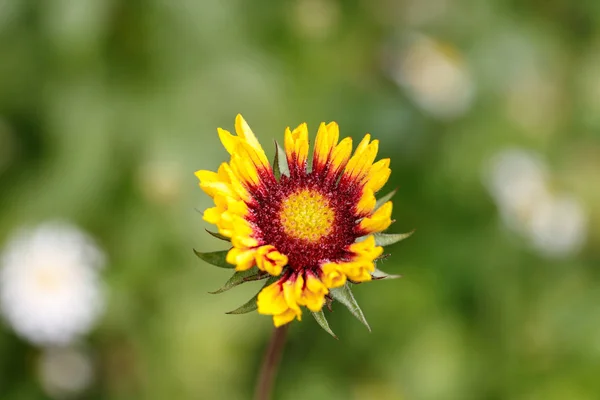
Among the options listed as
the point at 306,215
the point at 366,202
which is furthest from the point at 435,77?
the point at 366,202

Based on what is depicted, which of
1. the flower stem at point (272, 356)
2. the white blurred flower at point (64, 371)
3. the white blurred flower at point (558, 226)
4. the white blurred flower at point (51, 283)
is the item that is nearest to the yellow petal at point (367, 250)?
the flower stem at point (272, 356)

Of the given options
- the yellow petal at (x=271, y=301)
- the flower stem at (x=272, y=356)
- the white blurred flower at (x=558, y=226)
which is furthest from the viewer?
the white blurred flower at (x=558, y=226)

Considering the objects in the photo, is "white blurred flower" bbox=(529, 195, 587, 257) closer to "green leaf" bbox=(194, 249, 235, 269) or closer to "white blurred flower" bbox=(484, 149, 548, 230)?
"white blurred flower" bbox=(484, 149, 548, 230)

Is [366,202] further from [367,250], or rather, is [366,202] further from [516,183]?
[516,183]

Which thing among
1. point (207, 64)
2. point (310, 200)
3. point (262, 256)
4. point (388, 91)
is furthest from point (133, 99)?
point (262, 256)

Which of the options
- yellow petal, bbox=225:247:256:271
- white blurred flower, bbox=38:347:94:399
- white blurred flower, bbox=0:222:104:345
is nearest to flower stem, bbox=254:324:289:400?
yellow petal, bbox=225:247:256:271

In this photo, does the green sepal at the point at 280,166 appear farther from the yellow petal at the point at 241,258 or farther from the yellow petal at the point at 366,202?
the yellow petal at the point at 241,258
